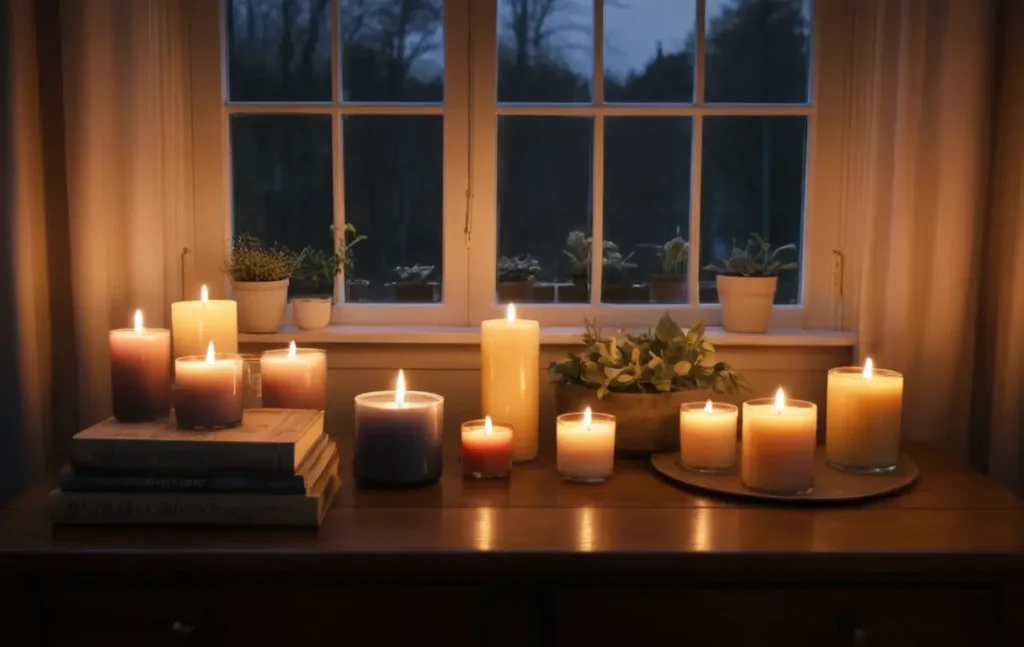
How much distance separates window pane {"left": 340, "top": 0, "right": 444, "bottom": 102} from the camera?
6.52 ft

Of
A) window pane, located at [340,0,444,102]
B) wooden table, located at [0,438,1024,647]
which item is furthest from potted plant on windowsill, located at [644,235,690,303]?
wooden table, located at [0,438,1024,647]

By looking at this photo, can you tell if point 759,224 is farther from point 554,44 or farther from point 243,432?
point 243,432

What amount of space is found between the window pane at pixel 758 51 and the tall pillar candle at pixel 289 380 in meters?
0.98

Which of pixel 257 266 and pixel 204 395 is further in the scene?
pixel 257 266

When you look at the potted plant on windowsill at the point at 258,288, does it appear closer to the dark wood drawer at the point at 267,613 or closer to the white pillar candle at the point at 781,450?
the dark wood drawer at the point at 267,613

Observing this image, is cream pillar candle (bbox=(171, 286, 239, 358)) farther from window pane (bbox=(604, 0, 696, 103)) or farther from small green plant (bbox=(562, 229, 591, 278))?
window pane (bbox=(604, 0, 696, 103))

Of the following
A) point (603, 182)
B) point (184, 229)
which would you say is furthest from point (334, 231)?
point (603, 182)

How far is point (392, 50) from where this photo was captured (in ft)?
6.55

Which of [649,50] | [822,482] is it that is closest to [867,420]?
[822,482]

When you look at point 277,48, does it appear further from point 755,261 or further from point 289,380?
point 755,261

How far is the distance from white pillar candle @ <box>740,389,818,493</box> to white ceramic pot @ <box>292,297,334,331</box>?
87 cm

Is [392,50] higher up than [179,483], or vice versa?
[392,50]

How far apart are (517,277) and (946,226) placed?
2.64ft

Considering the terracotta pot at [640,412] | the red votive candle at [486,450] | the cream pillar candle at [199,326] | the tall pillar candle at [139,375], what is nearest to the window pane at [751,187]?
the terracotta pot at [640,412]
